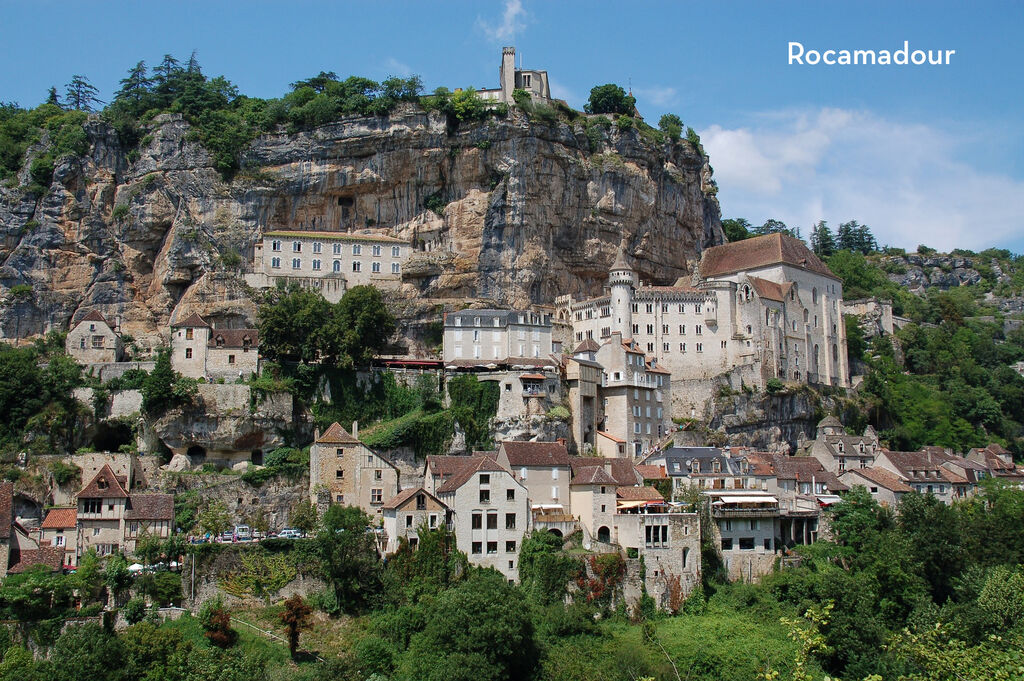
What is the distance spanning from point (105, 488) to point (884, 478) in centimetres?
4469

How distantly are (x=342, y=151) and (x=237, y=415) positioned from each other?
2573 cm

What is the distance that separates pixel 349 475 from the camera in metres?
54.6

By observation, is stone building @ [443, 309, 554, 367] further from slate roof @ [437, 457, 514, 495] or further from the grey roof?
slate roof @ [437, 457, 514, 495]

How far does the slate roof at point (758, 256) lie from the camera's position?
81.6 meters

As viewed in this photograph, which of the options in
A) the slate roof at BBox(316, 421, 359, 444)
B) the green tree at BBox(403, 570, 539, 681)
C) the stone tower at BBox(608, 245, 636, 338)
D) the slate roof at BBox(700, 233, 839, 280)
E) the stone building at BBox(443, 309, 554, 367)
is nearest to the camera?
the green tree at BBox(403, 570, 539, 681)

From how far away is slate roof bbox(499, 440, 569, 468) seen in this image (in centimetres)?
5288

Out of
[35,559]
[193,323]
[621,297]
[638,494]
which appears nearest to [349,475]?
[638,494]

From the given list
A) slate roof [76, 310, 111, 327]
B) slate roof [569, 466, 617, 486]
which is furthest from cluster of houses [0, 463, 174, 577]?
slate roof [569, 466, 617, 486]

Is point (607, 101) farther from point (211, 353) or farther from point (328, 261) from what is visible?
point (211, 353)

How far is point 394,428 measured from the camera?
58.4 meters

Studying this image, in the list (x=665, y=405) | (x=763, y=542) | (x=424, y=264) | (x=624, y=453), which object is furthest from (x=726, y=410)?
(x=424, y=264)

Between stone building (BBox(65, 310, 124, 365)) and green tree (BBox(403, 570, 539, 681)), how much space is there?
33797 millimetres

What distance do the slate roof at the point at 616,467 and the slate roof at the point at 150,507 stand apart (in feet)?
67.7

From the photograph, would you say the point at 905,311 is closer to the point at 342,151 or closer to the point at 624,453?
the point at 624,453
